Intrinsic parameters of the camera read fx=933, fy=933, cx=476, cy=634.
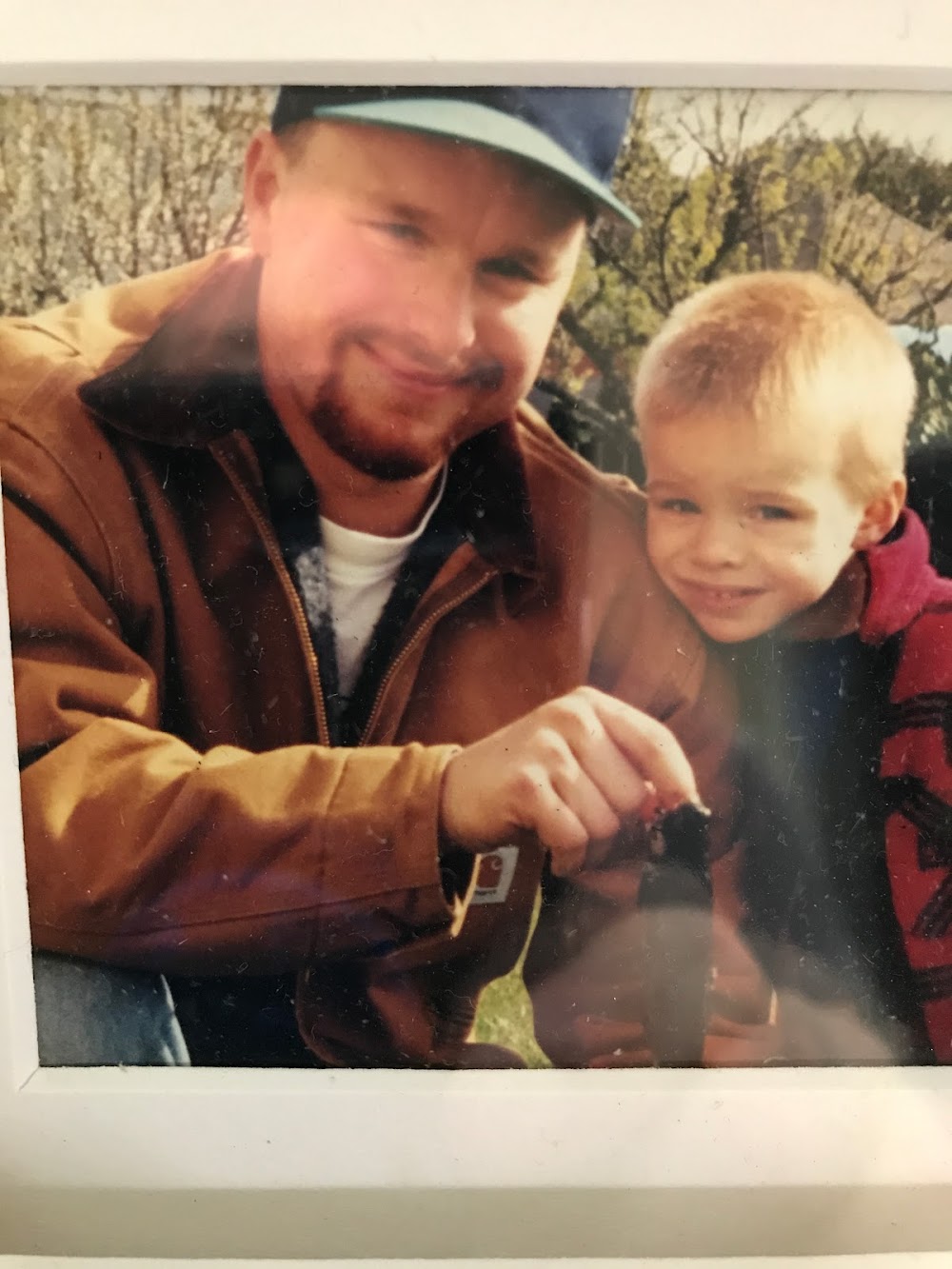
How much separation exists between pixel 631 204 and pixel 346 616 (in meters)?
0.37

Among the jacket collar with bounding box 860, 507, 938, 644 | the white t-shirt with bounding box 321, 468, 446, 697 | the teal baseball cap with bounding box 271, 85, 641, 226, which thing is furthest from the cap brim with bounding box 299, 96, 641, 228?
the jacket collar with bounding box 860, 507, 938, 644

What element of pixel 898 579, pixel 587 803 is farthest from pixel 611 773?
pixel 898 579

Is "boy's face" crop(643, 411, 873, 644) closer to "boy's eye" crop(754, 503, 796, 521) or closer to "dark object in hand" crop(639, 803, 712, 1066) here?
"boy's eye" crop(754, 503, 796, 521)

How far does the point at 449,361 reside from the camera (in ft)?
2.24

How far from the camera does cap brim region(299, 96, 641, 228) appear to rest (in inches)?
26.0

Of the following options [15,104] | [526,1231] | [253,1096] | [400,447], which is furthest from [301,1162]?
[15,104]

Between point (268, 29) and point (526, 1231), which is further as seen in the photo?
point (526, 1231)

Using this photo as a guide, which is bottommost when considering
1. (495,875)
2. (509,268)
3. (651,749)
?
(495,875)

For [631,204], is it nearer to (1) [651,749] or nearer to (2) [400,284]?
(2) [400,284]

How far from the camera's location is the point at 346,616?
0.71 metres

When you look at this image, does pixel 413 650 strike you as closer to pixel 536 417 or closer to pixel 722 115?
pixel 536 417

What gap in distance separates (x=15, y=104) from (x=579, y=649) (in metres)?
0.57

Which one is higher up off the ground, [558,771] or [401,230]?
[401,230]

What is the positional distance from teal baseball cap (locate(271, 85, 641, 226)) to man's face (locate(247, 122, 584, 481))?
0.03 ft
